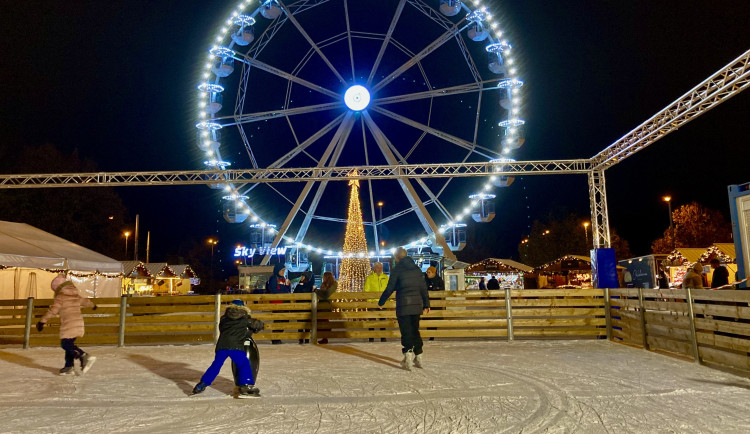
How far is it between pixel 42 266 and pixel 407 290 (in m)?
12.5

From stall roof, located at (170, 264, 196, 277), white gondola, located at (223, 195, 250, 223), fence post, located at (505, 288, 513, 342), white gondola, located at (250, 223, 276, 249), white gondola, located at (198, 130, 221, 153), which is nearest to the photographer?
fence post, located at (505, 288, 513, 342)

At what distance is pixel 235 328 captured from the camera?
16.8ft

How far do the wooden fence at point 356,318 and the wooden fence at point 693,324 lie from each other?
0.99 metres

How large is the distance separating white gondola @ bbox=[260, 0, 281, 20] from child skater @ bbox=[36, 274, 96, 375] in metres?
15.0

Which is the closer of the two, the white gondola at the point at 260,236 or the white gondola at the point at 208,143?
the white gondola at the point at 208,143

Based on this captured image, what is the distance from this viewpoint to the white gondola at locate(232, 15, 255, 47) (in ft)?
63.3

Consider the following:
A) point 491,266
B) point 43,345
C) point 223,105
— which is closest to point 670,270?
point 491,266

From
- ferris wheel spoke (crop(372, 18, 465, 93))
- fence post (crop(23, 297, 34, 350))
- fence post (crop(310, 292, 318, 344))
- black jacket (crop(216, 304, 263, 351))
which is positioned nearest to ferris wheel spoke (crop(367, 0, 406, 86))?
ferris wheel spoke (crop(372, 18, 465, 93))

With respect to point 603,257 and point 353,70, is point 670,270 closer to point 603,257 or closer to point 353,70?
point 603,257

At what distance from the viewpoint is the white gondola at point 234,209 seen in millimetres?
21359

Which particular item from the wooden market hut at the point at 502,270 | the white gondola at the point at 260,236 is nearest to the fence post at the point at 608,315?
the wooden market hut at the point at 502,270

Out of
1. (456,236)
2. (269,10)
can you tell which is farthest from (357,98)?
(456,236)

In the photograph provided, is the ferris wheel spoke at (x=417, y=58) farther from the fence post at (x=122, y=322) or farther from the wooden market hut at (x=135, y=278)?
the wooden market hut at (x=135, y=278)

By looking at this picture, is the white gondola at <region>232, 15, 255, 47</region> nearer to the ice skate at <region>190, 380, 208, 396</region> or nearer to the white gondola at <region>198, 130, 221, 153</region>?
the white gondola at <region>198, 130, 221, 153</region>
